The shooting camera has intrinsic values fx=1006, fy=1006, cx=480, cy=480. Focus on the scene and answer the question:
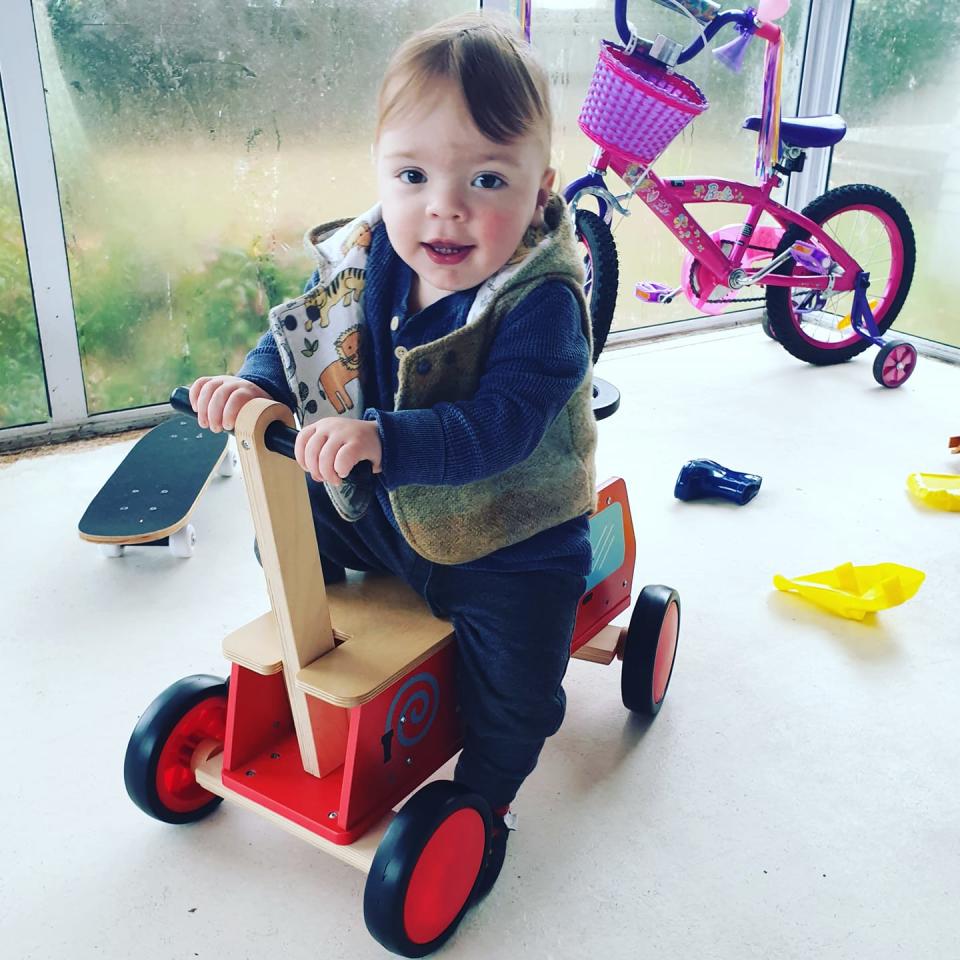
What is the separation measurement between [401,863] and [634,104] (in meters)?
1.54

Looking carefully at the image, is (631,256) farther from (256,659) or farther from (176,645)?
(256,659)

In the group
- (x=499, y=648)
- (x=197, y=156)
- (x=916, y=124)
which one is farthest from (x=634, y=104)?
(x=499, y=648)

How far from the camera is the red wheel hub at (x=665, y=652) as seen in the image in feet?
3.79

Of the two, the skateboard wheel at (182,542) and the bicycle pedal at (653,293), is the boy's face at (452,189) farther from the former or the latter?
the bicycle pedal at (653,293)

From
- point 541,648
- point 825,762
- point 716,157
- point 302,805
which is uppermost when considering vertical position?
point 716,157

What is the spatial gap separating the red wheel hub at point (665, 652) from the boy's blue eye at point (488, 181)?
0.55 m

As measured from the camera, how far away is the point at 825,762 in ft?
3.70

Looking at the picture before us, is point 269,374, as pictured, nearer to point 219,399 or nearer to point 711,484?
point 219,399

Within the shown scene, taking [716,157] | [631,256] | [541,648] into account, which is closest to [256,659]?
[541,648]

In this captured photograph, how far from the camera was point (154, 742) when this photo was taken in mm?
958

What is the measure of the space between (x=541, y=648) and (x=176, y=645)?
61 cm

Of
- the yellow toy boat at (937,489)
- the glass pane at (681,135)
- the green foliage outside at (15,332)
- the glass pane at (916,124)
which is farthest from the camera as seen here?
the glass pane at (916,124)

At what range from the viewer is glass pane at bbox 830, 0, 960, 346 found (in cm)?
253

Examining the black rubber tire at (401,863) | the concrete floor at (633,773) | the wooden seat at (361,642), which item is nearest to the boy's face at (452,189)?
the wooden seat at (361,642)
